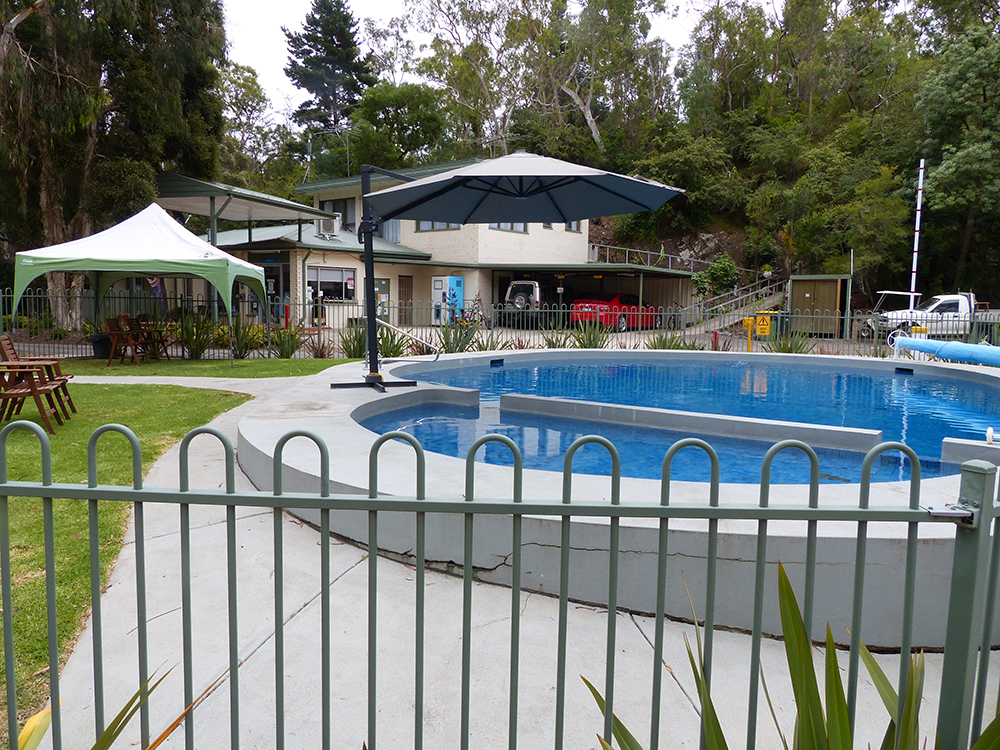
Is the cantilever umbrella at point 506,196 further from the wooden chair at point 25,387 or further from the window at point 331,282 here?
the window at point 331,282

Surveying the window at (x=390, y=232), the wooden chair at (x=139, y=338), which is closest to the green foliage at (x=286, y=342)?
the wooden chair at (x=139, y=338)

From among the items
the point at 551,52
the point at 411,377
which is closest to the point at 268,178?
the point at 551,52

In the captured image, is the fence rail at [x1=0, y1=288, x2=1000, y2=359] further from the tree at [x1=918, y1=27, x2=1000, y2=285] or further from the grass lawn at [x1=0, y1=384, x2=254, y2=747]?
the tree at [x1=918, y1=27, x2=1000, y2=285]

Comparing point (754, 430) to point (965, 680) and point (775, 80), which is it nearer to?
point (965, 680)

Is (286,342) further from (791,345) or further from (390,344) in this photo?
(791,345)

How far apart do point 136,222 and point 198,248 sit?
139cm

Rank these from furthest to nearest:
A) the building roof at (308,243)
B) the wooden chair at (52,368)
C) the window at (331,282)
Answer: the window at (331,282), the building roof at (308,243), the wooden chair at (52,368)

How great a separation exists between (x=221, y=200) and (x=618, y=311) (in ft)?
46.2

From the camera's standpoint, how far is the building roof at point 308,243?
24.4 meters

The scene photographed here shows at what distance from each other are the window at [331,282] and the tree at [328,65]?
2806 cm

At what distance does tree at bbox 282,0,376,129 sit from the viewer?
4922 centimetres

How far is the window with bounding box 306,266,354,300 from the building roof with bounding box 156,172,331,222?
8.92 feet

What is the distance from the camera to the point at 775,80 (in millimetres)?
43031

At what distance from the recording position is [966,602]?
1782 millimetres
